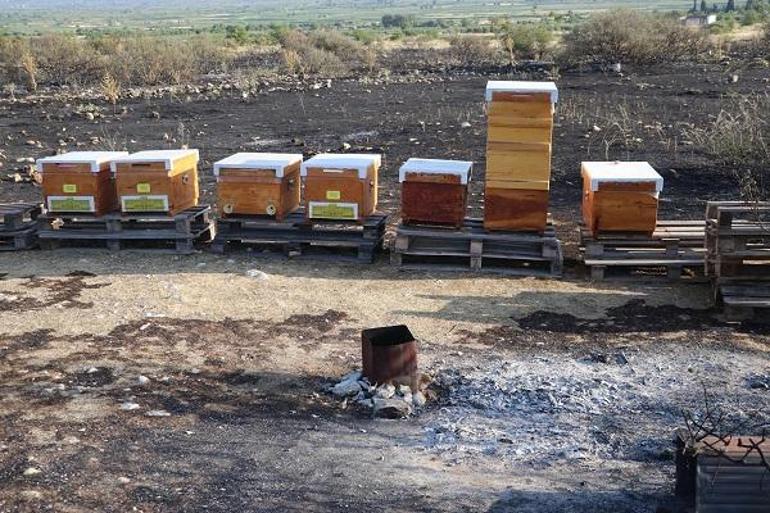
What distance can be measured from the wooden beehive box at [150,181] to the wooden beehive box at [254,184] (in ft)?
1.84

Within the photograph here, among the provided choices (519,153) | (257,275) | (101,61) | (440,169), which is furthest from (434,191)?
(101,61)

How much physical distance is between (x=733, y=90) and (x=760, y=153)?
1176cm

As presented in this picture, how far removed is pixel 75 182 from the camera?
10.3 metres

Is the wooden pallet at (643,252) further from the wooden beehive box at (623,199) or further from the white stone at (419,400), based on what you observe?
the white stone at (419,400)

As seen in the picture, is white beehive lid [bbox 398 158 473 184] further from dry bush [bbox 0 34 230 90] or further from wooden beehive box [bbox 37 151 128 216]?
dry bush [bbox 0 34 230 90]

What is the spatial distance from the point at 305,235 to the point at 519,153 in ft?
8.60

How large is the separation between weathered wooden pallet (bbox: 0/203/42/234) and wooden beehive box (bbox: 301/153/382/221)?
145 inches

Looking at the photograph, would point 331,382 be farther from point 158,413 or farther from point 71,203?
point 71,203

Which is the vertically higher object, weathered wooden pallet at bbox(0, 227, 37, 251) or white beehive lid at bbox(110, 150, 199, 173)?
white beehive lid at bbox(110, 150, 199, 173)

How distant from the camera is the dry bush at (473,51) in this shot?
39281 millimetres

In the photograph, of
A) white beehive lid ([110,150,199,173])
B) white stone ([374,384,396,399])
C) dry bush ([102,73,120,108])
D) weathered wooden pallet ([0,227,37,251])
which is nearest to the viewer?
white stone ([374,384,396,399])

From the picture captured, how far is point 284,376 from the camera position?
23.1ft

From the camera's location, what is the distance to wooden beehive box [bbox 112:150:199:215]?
1017 cm

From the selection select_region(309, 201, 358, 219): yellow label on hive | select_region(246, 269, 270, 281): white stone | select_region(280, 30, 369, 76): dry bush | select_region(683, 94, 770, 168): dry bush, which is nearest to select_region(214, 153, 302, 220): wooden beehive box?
select_region(309, 201, 358, 219): yellow label on hive
